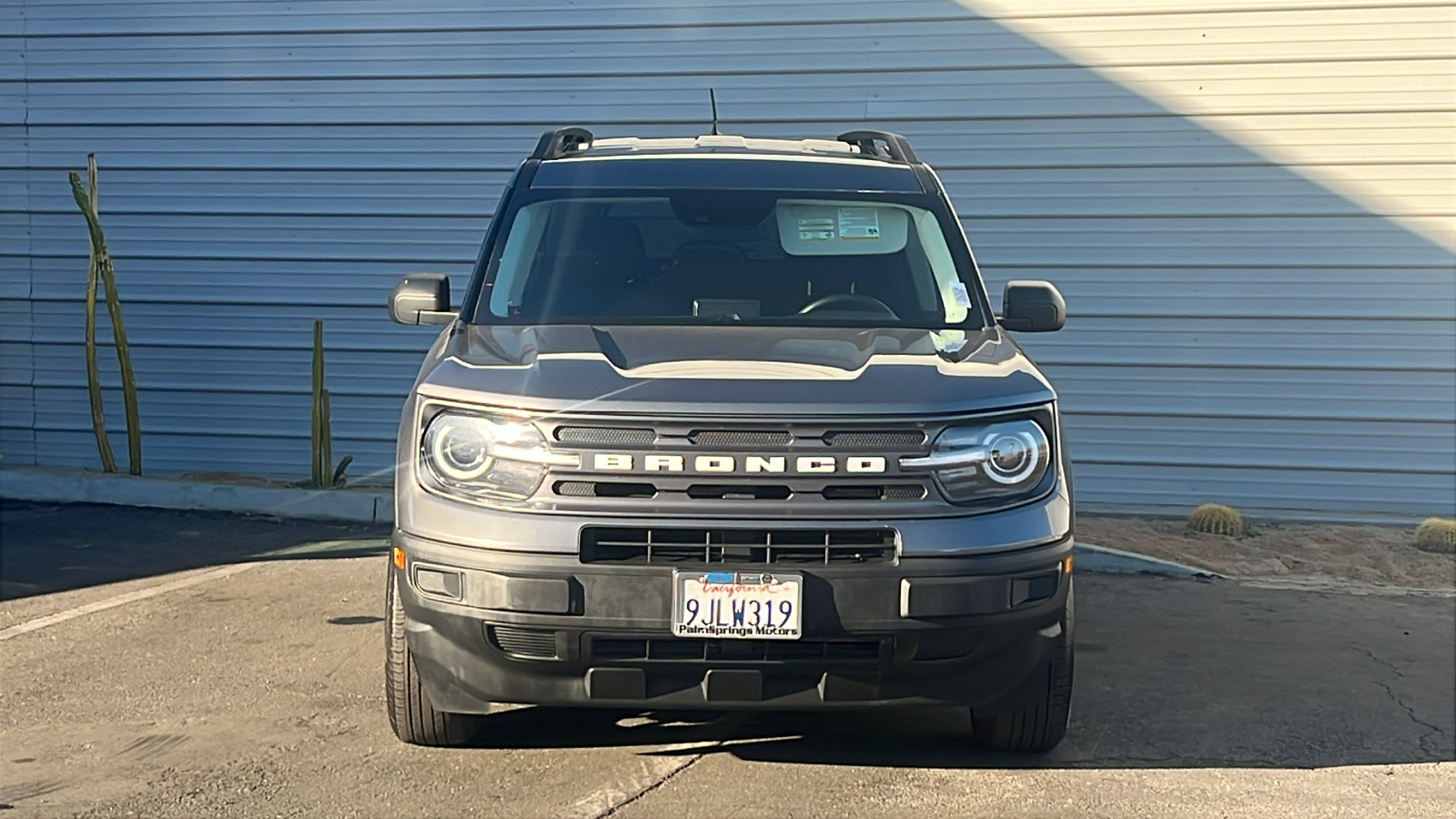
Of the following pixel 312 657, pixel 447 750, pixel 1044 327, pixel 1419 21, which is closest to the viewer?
pixel 447 750

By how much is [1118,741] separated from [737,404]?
5.77ft

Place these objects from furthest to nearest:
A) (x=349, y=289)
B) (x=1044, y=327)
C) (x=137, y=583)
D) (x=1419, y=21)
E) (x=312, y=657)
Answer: (x=349, y=289) < (x=1419, y=21) < (x=137, y=583) < (x=312, y=657) < (x=1044, y=327)

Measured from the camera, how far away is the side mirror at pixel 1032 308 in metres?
5.14

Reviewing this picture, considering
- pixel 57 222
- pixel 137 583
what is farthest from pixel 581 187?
pixel 57 222

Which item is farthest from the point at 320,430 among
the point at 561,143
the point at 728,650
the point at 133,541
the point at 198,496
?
the point at 728,650

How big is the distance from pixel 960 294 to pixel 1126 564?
3233 mm

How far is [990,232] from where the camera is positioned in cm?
967

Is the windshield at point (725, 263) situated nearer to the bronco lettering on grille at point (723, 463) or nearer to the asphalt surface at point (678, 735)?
the bronco lettering on grille at point (723, 463)

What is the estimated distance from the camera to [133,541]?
26.7 ft

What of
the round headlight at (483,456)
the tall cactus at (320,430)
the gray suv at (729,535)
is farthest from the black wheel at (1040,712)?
the tall cactus at (320,430)

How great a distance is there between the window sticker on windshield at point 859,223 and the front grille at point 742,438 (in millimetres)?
1493

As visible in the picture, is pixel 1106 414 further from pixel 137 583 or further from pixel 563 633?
pixel 563 633

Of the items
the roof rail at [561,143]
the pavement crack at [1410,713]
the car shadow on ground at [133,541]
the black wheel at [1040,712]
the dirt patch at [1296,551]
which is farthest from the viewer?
the dirt patch at [1296,551]

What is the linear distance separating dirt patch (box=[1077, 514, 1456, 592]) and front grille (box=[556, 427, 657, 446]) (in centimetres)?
475
